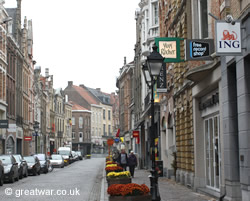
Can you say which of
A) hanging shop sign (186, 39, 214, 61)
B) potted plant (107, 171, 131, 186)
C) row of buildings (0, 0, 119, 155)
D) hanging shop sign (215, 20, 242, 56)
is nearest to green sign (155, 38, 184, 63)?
hanging shop sign (186, 39, 214, 61)

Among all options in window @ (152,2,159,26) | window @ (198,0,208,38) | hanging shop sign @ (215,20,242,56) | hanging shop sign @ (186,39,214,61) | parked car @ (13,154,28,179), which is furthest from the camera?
window @ (152,2,159,26)

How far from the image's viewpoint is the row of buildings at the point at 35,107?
1945 inches

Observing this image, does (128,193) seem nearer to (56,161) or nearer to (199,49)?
(199,49)

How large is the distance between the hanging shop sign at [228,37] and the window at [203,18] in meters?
6.17

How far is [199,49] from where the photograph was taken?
50.0ft

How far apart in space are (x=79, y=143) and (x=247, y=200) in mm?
109043

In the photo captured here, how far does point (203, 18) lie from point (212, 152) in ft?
15.3

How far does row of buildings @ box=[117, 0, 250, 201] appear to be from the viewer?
1271 cm

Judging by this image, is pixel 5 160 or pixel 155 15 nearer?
pixel 5 160

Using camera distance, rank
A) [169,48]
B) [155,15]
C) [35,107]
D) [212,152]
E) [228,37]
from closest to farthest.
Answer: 1. [228,37]
2. [212,152]
3. [169,48]
4. [155,15]
5. [35,107]

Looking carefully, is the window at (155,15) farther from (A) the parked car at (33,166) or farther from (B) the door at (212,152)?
(B) the door at (212,152)

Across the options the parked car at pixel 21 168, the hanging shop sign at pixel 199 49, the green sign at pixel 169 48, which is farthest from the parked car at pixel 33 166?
the hanging shop sign at pixel 199 49

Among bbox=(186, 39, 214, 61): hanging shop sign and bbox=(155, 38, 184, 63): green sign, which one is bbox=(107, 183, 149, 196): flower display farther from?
bbox=(155, 38, 184, 63): green sign

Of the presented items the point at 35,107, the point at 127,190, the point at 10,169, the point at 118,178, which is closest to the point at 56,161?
the point at 35,107
